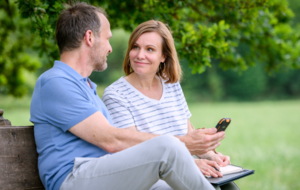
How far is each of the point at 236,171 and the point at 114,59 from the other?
112ft

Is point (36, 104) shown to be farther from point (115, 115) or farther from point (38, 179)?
point (115, 115)

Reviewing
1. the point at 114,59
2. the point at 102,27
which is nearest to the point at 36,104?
the point at 102,27

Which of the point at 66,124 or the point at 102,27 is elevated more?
the point at 102,27

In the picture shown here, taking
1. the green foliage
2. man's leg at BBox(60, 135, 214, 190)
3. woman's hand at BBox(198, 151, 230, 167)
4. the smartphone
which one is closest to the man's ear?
man's leg at BBox(60, 135, 214, 190)

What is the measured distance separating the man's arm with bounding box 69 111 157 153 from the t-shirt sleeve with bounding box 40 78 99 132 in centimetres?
3

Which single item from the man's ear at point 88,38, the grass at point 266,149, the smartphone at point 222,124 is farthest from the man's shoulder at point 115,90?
the grass at point 266,149

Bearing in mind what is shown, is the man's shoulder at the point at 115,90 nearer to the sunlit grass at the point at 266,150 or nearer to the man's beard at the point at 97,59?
the man's beard at the point at 97,59

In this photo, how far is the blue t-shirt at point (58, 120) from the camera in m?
1.82

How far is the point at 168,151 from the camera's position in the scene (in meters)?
1.71

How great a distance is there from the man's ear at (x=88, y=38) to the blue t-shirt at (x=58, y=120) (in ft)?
0.99

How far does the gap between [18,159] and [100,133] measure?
24.1 inches

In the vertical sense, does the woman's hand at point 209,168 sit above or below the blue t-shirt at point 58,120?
below

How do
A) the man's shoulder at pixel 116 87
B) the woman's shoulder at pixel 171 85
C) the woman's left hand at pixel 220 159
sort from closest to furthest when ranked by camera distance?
the woman's left hand at pixel 220 159, the man's shoulder at pixel 116 87, the woman's shoulder at pixel 171 85

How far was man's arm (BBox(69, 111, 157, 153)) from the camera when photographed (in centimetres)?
182
